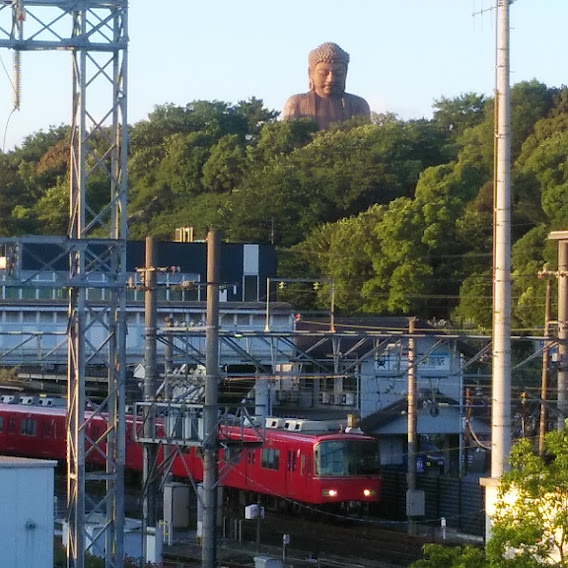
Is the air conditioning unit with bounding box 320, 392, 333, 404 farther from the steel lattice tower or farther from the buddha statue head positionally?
the buddha statue head

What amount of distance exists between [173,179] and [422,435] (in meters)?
32.1

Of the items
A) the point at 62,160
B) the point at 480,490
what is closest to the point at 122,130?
the point at 480,490

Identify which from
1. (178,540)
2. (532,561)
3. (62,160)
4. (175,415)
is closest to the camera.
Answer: (532,561)

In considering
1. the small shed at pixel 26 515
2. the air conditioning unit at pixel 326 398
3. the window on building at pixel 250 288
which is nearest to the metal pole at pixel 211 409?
the small shed at pixel 26 515

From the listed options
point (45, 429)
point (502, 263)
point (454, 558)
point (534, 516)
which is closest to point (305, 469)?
point (45, 429)

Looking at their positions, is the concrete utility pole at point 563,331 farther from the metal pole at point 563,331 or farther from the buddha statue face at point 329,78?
the buddha statue face at point 329,78

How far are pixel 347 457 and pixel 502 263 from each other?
1432 centimetres

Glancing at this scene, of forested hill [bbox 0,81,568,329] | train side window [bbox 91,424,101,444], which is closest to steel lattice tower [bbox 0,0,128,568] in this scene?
train side window [bbox 91,424,101,444]

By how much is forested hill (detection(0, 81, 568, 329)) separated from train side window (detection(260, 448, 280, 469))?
567 inches

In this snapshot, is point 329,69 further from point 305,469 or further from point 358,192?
point 305,469

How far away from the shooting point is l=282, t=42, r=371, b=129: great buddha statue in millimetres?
73000

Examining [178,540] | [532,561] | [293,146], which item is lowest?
[178,540]

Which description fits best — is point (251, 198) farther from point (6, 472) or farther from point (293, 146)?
point (6, 472)

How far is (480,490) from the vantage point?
28.3 metres
